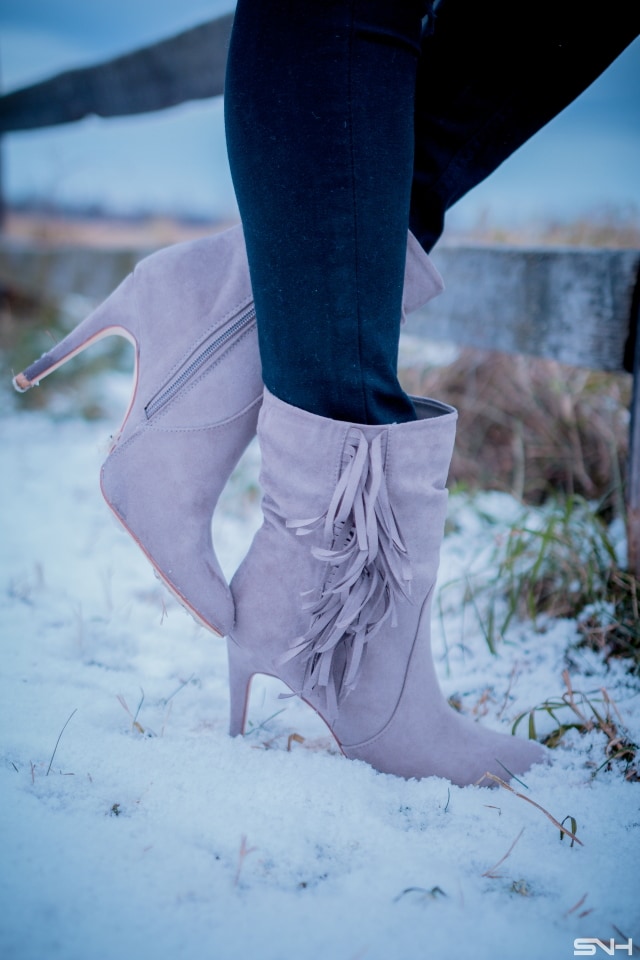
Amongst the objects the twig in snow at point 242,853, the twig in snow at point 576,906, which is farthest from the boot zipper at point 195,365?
the twig in snow at point 576,906

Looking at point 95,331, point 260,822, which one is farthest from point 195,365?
point 260,822

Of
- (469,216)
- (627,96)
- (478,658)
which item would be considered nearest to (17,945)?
(478,658)

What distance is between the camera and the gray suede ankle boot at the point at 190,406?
84cm

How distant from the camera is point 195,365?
857 mm

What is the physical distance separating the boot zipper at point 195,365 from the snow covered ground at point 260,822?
1.30ft

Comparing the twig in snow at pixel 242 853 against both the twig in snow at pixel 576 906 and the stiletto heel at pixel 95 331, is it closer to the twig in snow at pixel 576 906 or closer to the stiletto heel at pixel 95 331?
the twig in snow at pixel 576 906

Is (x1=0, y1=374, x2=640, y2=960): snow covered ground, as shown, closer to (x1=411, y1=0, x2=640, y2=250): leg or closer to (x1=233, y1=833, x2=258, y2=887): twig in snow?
(x1=233, y1=833, x2=258, y2=887): twig in snow

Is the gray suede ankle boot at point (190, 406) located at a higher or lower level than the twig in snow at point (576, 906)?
higher

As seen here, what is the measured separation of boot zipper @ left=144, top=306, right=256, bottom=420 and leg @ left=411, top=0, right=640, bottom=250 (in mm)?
269

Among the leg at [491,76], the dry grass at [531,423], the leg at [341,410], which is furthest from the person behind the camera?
the dry grass at [531,423]

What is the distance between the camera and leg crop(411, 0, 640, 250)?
2.66 feet

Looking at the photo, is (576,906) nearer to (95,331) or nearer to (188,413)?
A: (188,413)

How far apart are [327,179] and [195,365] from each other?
11.9 inches

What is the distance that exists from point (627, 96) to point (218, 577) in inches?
51.7
